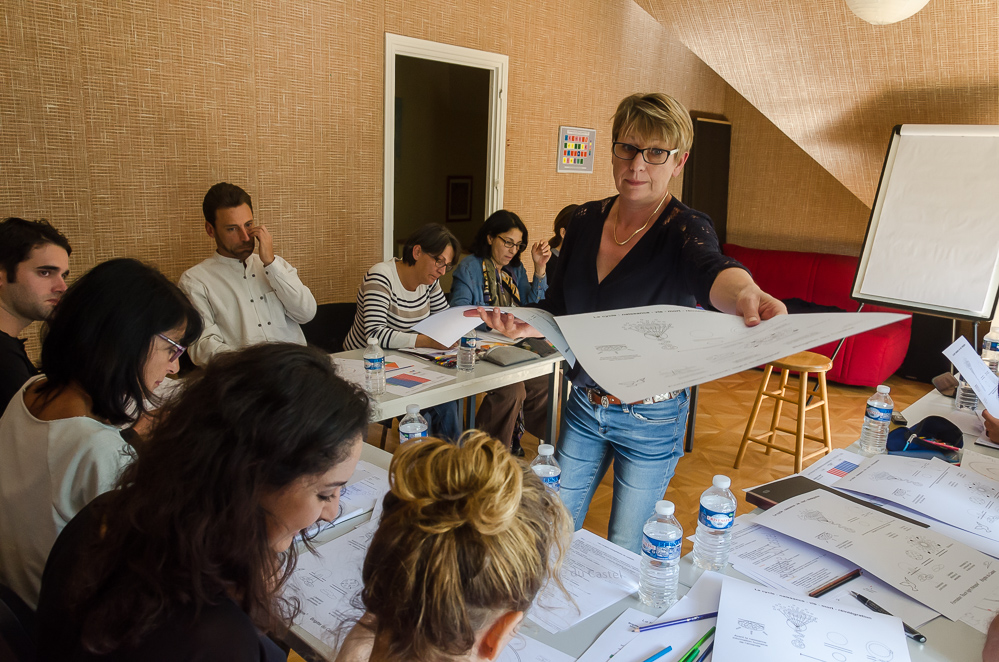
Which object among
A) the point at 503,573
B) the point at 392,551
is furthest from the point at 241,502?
the point at 503,573

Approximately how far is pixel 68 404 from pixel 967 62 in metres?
3.80

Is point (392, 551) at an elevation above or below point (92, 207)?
below

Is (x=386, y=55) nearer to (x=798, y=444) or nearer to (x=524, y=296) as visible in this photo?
(x=524, y=296)

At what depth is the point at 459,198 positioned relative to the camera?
583 cm

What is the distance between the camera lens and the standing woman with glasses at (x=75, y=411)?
126 centimetres

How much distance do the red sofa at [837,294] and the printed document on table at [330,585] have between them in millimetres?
3835

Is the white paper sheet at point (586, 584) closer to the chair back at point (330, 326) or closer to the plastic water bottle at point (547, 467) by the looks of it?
the plastic water bottle at point (547, 467)

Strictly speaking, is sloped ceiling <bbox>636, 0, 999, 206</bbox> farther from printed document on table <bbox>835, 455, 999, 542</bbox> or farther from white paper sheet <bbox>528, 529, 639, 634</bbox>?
white paper sheet <bbox>528, 529, 639, 634</bbox>

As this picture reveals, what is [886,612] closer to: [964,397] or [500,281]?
[964,397]

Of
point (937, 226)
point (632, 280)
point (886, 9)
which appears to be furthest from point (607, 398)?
point (937, 226)

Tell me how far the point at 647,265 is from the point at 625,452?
1.49 ft

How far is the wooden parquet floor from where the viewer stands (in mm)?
3127

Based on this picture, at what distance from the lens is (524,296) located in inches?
155

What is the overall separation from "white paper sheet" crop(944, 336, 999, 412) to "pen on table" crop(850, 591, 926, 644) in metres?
0.97
